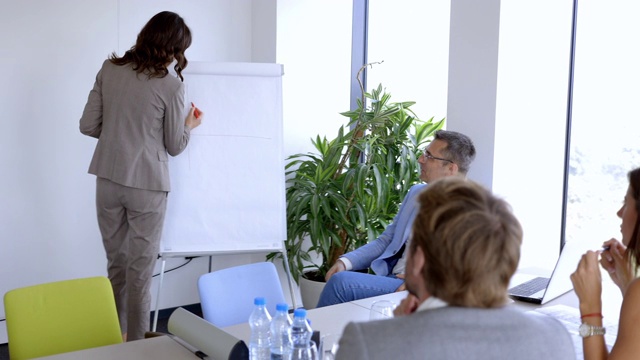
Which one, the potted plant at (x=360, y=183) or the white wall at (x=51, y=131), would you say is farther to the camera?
the potted plant at (x=360, y=183)

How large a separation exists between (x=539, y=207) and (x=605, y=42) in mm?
940

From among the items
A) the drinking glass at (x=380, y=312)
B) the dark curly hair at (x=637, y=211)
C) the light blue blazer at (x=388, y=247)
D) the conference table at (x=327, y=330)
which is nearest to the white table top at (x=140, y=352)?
the conference table at (x=327, y=330)

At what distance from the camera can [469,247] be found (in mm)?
1182

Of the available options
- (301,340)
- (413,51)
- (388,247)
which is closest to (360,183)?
(388,247)

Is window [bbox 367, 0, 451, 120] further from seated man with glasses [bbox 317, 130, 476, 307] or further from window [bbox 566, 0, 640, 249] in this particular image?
seated man with glasses [bbox 317, 130, 476, 307]

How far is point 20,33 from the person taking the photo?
387cm

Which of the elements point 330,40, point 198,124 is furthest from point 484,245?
point 330,40

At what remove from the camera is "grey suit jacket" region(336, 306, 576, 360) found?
1.16 metres

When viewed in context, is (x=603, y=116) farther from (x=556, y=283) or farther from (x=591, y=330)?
(x=591, y=330)

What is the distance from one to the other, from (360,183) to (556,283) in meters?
1.83

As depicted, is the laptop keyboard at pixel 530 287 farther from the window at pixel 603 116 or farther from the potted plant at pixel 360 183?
the potted plant at pixel 360 183

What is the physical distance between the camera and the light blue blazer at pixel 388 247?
3332mm

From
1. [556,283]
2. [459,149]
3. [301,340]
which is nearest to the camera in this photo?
[301,340]

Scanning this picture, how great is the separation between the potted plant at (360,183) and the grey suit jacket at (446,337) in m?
2.81
